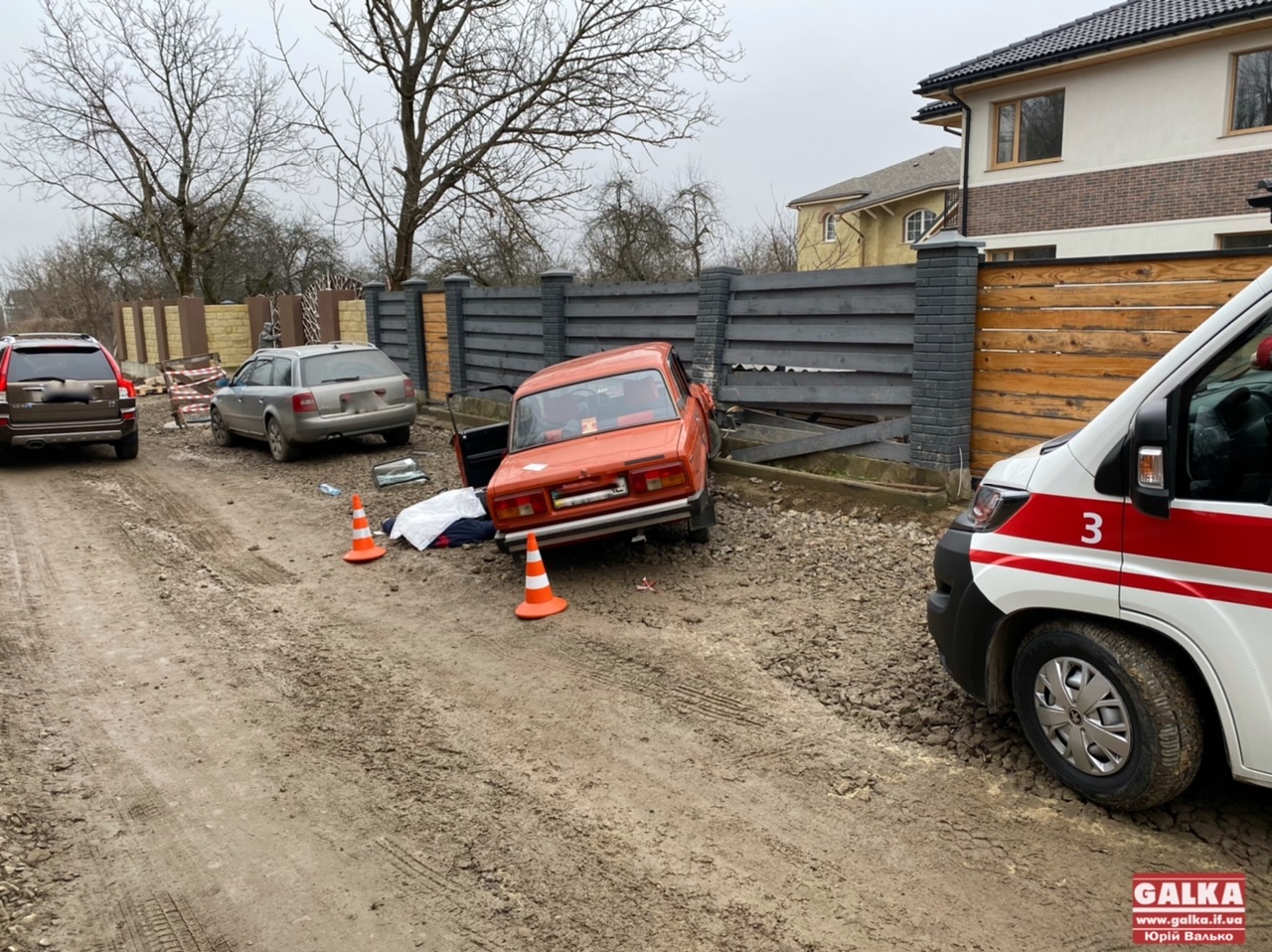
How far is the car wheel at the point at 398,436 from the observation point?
13734 millimetres

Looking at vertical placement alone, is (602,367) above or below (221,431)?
above

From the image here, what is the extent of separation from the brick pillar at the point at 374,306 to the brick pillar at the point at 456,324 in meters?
3.52

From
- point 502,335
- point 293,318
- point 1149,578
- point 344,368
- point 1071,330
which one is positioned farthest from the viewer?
point 293,318

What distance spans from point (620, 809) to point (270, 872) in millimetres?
1384

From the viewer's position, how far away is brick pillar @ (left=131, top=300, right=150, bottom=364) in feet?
106

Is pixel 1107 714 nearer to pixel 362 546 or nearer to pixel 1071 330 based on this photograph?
pixel 1071 330

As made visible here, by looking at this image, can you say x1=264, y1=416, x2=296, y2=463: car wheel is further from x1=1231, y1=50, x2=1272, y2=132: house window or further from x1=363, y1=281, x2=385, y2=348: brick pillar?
x1=1231, y1=50, x2=1272, y2=132: house window

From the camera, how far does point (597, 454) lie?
22.9 ft

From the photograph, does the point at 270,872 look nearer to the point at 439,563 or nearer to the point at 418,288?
the point at 439,563

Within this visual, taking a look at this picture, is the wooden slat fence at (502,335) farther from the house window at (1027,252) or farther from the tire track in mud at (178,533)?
the house window at (1027,252)

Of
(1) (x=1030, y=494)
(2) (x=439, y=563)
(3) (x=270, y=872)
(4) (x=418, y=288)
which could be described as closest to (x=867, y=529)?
(2) (x=439, y=563)

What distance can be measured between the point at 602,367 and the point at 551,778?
4.67 meters

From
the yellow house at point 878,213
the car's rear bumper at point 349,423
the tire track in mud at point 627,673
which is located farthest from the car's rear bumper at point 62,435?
the yellow house at point 878,213

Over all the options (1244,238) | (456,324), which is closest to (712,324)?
(456,324)
